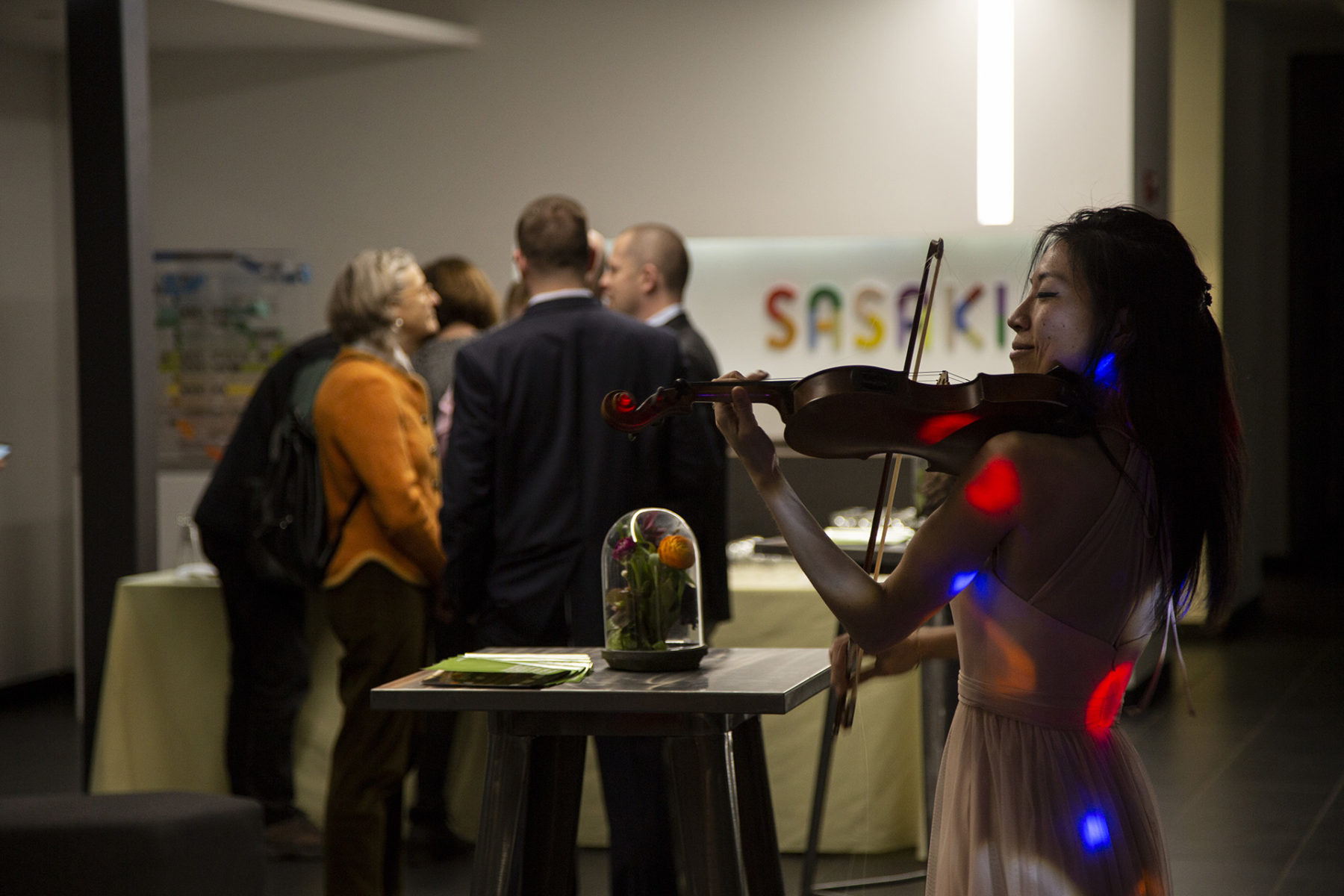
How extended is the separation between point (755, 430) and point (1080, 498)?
0.37m

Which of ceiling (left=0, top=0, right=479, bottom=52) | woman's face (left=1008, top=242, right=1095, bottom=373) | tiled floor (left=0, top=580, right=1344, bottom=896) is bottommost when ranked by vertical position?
tiled floor (left=0, top=580, right=1344, bottom=896)

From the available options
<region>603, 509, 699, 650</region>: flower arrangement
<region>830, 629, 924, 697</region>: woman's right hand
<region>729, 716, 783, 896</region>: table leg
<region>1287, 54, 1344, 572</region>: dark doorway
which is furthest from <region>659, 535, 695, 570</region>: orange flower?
<region>1287, 54, 1344, 572</region>: dark doorway

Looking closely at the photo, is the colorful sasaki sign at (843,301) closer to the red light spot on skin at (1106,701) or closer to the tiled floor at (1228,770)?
the tiled floor at (1228,770)

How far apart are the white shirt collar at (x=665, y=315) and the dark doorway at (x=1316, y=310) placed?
783cm

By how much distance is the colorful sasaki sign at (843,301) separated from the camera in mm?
6535

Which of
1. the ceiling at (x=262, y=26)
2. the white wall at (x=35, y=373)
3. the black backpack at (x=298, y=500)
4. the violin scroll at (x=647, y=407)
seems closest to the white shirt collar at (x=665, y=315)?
the black backpack at (x=298, y=500)

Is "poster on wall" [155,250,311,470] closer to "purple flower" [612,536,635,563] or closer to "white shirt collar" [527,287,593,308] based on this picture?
"white shirt collar" [527,287,593,308]

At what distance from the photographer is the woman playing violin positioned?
154cm

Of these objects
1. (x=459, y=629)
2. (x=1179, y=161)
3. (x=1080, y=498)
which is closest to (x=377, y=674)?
(x=459, y=629)

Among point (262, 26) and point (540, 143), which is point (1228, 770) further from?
point (262, 26)

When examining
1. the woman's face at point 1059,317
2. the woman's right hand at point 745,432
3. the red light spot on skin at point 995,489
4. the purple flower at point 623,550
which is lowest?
the purple flower at point 623,550

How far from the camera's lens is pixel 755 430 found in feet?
5.55

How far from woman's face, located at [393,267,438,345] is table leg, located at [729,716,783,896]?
1.53 metres

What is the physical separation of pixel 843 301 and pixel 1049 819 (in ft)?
17.3
